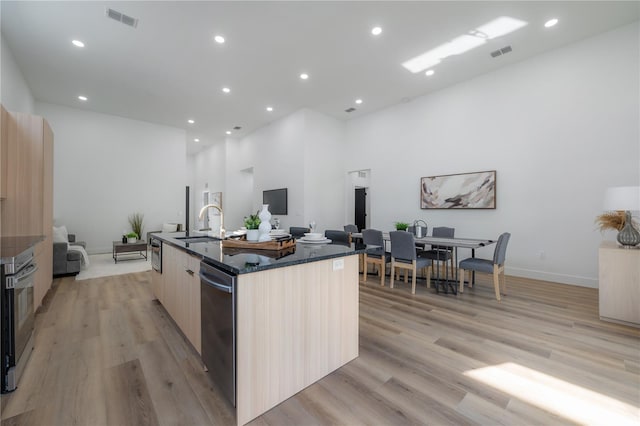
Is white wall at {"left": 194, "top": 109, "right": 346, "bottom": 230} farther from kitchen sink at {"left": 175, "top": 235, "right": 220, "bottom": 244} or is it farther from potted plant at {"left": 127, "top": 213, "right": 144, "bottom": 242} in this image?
kitchen sink at {"left": 175, "top": 235, "right": 220, "bottom": 244}

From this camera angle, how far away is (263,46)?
13.7 ft

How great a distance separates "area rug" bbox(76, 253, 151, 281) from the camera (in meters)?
4.75

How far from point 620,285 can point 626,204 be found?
2.68ft

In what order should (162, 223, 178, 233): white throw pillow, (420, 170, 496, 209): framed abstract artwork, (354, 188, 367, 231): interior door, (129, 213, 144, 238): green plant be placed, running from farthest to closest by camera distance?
(354, 188, 367, 231): interior door, (162, 223, 178, 233): white throw pillow, (129, 213, 144, 238): green plant, (420, 170, 496, 209): framed abstract artwork

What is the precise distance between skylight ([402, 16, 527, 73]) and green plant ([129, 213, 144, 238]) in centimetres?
754

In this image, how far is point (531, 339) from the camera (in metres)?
2.38

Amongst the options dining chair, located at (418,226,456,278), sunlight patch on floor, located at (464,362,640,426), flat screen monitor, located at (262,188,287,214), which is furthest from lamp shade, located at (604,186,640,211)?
flat screen monitor, located at (262,188,287,214)

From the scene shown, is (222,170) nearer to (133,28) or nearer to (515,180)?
(133,28)

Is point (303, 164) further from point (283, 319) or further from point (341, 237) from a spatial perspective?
point (283, 319)

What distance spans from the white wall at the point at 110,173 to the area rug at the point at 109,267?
4.00 ft

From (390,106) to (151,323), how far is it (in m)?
6.35

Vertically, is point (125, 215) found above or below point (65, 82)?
below

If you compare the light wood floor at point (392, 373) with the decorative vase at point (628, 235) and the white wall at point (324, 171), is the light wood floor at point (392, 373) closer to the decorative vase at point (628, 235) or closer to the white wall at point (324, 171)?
the decorative vase at point (628, 235)

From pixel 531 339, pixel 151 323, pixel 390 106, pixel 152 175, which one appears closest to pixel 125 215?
pixel 152 175
